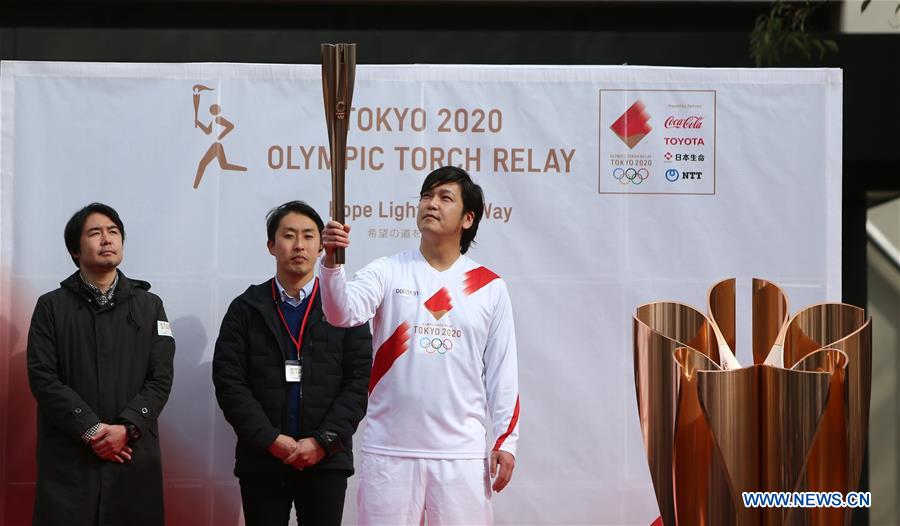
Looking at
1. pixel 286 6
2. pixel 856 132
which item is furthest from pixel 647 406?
pixel 286 6

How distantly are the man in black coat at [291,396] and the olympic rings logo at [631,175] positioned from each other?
1.34 meters

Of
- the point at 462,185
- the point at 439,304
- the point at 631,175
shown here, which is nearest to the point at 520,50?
Answer: the point at 631,175

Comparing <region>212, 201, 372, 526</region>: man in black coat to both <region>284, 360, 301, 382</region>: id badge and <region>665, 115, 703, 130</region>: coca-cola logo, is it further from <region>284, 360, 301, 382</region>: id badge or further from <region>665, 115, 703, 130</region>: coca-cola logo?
<region>665, 115, 703, 130</region>: coca-cola logo

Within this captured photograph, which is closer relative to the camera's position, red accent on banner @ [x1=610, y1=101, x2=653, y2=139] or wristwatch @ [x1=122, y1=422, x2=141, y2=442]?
wristwatch @ [x1=122, y1=422, x2=141, y2=442]

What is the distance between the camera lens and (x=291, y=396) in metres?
4.12

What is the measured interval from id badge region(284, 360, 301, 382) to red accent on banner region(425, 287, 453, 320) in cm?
76

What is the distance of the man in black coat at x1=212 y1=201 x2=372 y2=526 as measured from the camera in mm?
4039

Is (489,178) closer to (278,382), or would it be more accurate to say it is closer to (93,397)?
(278,382)

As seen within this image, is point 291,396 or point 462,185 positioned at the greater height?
point 462,185

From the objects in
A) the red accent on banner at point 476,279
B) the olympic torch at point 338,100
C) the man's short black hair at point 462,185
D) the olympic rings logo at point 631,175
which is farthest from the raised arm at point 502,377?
the olympic rings logo at point 631,175

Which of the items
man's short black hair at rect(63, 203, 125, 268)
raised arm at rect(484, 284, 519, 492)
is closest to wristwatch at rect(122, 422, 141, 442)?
man's short black hair at rect(63, 203, 125, 268)

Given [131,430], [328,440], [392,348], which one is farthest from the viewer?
[131,430]

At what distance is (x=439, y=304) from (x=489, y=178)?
132 centimetres

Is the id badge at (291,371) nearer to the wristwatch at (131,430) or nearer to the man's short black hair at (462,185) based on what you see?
the wristwatch at (131,430)
